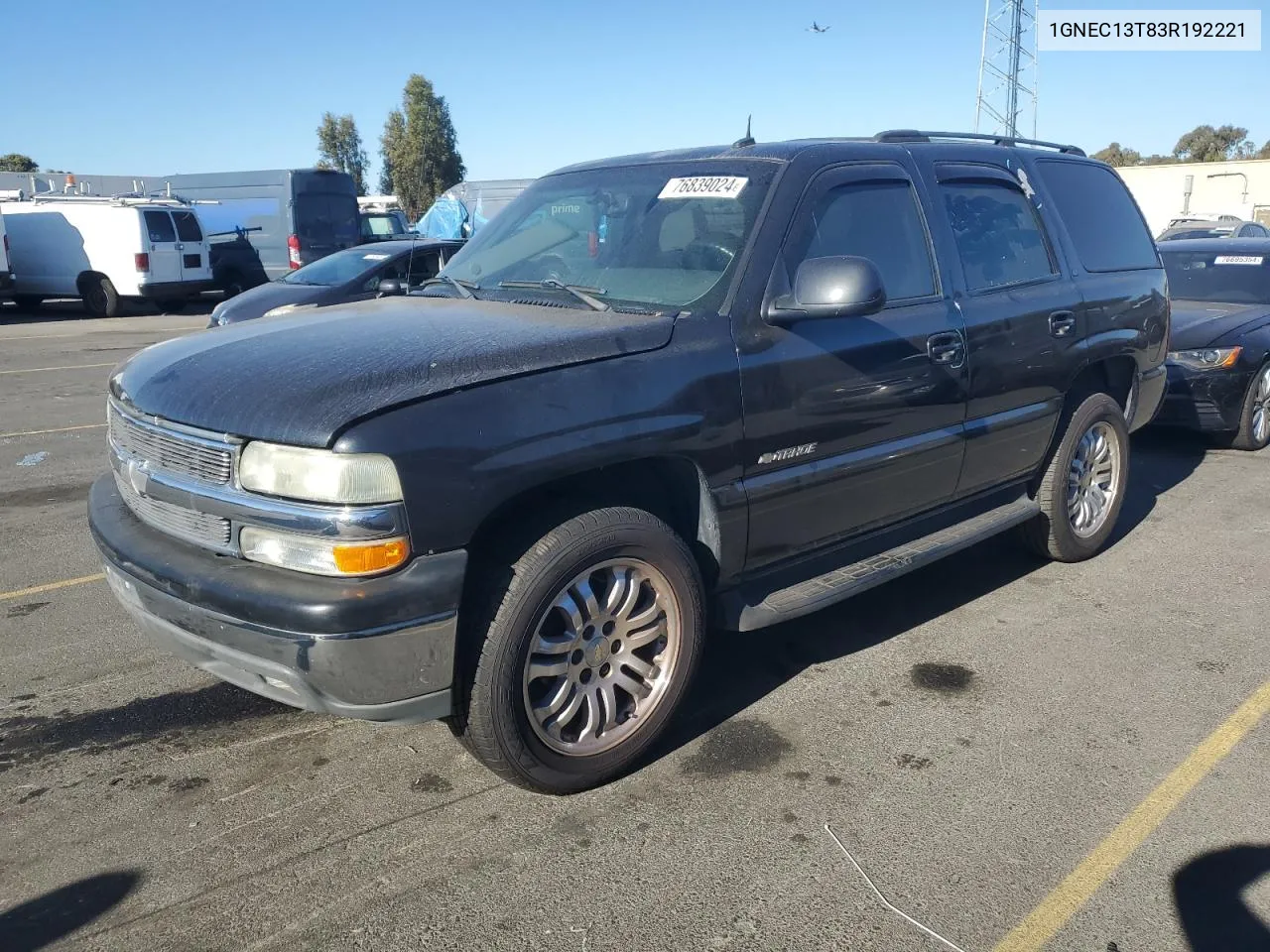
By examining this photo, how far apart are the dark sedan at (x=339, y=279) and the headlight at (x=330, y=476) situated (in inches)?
332

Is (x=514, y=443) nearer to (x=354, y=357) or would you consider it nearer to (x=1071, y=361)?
(x=354, y=357)

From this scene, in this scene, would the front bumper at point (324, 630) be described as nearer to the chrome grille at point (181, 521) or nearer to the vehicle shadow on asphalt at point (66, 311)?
the chrome grille at point (181, 521)

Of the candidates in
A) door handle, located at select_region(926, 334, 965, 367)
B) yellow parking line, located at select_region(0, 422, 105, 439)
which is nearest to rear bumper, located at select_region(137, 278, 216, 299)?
yellow parking line, located at select_region(0, 422, 105, 439)

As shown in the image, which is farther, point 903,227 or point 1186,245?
point 1186,245

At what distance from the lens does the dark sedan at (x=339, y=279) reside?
1119 centimetres

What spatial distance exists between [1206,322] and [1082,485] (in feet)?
11.8

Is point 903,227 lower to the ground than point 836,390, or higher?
higher

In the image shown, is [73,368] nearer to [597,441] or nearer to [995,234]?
[995,234]

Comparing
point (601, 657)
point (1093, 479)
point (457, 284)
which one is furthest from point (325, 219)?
point (601, 657)

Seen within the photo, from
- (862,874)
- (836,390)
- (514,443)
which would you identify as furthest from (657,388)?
(862,874)

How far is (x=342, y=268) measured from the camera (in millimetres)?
11891

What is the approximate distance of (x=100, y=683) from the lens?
13.0ft

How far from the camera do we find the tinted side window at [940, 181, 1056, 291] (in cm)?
443

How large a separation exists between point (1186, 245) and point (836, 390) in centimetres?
721
